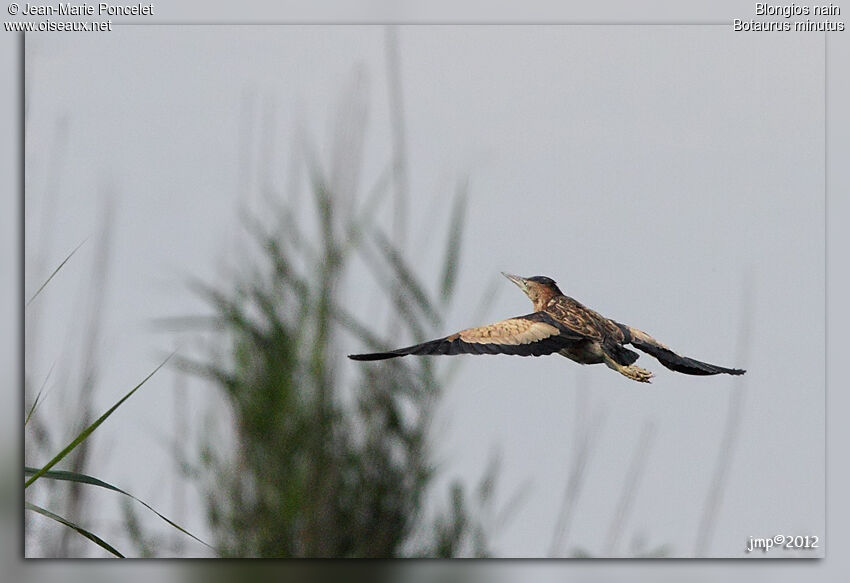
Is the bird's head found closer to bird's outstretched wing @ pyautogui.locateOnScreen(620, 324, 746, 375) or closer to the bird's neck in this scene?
the bird's neck

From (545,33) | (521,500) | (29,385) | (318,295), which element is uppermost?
(545,33)

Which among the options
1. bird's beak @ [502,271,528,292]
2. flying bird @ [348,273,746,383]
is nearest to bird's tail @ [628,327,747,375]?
flying bird @ [348,273,746,383]

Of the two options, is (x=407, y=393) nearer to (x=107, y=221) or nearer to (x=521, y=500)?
(x=521, y=500)

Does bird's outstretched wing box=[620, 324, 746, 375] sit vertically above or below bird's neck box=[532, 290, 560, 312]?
below

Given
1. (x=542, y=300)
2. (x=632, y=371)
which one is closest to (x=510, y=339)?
(x=542, y=300)

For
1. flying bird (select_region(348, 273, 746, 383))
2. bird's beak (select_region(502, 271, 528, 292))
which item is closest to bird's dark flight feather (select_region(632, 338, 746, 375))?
flying bird (select_region(348, 273, 746, 383))

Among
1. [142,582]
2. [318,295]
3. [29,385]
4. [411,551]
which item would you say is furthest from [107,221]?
[411,551]

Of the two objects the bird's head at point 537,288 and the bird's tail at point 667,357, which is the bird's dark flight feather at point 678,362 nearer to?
the bird's tail at point 667,357

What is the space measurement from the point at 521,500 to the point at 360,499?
1.05 ft

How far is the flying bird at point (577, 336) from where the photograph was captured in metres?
1.92

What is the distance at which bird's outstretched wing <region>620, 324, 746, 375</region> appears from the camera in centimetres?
192

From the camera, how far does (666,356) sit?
1926 millimetres

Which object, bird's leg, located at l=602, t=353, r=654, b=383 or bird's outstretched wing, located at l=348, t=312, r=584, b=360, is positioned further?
bird's leg, located at l=602, t=353, r=654, b=383

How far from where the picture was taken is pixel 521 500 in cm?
191
